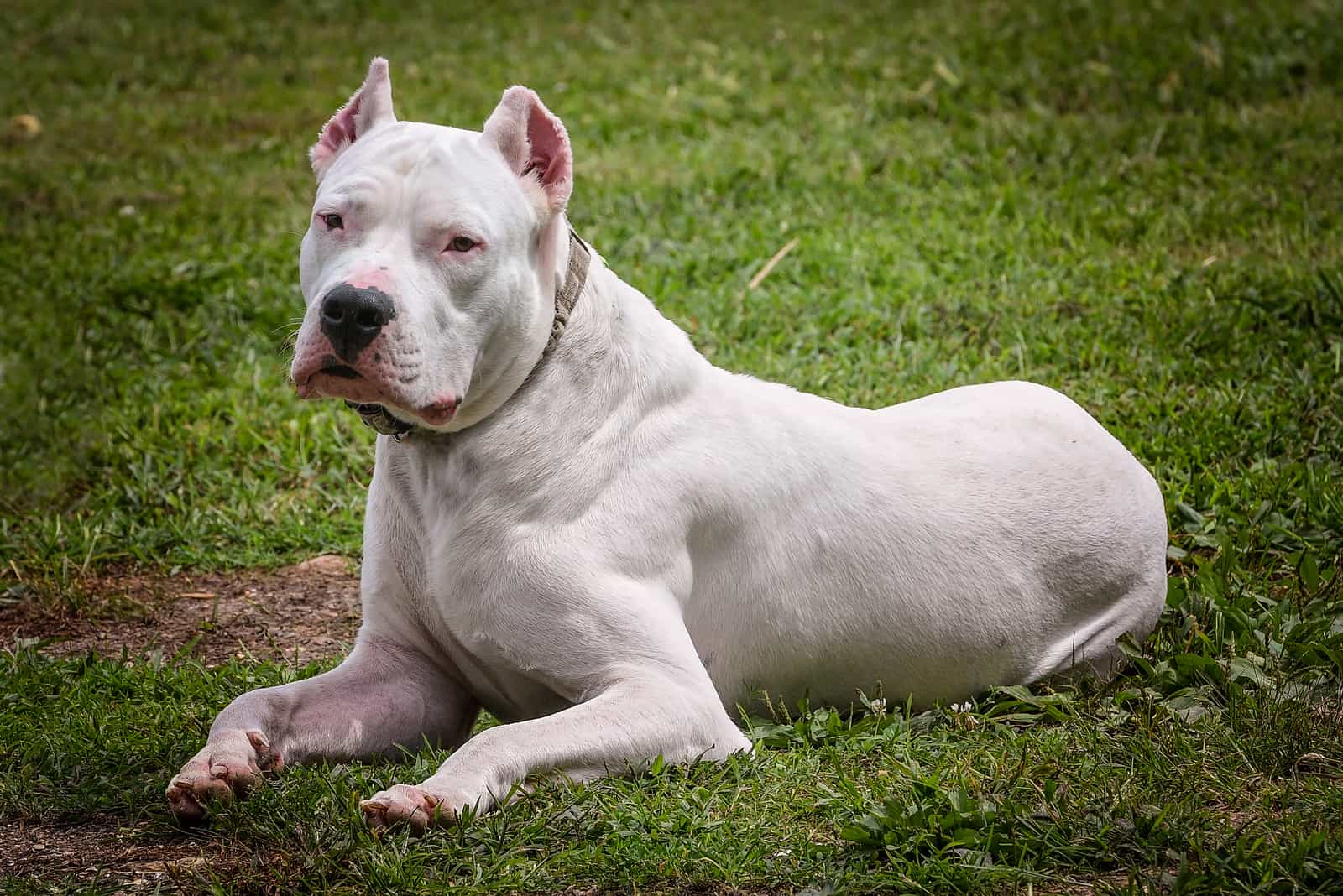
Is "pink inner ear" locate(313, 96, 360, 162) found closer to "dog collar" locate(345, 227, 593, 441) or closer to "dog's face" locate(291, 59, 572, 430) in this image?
"dog's face" locate(291, 59, 572, 430)

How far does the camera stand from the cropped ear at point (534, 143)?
3.88m

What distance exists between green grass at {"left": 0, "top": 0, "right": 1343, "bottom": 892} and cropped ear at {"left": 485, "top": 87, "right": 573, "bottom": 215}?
151 cm

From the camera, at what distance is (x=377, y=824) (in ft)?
11.0

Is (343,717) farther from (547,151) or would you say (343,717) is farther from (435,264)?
(547,151)

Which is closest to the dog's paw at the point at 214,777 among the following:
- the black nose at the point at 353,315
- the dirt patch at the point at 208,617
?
the black nose at the point at 353,315

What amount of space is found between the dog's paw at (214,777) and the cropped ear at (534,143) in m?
1.54

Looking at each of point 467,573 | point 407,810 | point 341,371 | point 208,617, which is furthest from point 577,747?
point 208,617

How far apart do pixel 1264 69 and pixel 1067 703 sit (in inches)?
285

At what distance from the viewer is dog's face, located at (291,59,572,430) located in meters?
3.54

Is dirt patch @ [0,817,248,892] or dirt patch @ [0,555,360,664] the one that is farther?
dirt patch @ [0,555,360,664]

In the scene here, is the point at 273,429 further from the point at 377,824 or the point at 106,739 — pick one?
the point at 377,824

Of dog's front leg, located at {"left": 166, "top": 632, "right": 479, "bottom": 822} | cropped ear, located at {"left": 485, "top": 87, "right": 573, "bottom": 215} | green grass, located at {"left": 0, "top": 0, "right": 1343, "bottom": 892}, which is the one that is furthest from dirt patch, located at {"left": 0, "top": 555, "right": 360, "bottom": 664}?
cropped ear, located at {"left": 485, "top": 87, "right": 573, "bottom": 215}

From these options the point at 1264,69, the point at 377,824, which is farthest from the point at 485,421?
the point at 1264,69

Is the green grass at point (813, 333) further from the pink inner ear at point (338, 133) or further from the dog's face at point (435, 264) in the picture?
the pink inner ear at point (338, 133)
